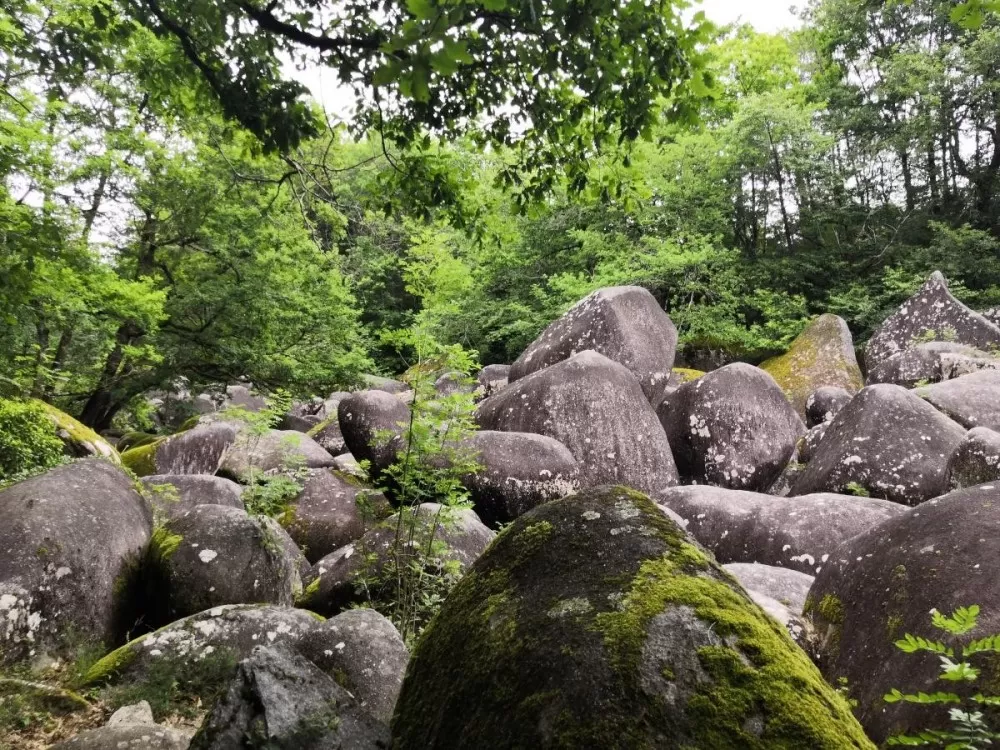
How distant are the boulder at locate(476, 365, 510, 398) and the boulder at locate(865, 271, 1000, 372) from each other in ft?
31.6

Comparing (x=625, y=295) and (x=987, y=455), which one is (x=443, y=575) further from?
(x=625, y=295)

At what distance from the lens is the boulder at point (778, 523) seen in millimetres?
7023

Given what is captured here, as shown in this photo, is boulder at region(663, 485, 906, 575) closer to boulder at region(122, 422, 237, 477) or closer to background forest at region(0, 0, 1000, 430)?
background forest at region(0, 0, 1000, 430)

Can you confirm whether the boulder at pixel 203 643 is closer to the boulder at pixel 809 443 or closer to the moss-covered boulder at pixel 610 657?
the moss-covered boulder at pixel 610 657

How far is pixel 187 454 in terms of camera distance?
12.1 metres

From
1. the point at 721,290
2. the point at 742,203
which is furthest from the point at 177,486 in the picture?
the point at 742,203

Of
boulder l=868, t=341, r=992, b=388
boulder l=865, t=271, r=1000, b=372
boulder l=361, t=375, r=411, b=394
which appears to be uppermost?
boulder l=865, t=271, r=1000, b=372

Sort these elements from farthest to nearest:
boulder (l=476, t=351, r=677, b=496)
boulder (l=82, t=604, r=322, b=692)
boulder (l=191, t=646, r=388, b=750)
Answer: boulder (l=476, t=351, r=677, b=496) → boulder (l=82, t=604, r=322, b=692) → boulder (l=191, t=646, r=388, b=750)

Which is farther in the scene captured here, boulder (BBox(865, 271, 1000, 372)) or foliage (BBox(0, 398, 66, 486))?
boulder (BBox(865, 271, 1000, 372))

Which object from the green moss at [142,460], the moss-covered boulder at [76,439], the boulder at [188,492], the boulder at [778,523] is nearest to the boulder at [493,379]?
the green moss at [142,460]

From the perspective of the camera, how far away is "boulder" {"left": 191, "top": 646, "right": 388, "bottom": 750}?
2.20m

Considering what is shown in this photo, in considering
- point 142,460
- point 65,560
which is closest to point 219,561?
point 65,560

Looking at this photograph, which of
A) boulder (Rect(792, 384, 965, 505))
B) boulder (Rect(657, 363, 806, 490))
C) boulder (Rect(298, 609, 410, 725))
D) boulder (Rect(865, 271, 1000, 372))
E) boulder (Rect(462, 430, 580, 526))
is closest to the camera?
boulder (Rect(298, 609, 410, 725))

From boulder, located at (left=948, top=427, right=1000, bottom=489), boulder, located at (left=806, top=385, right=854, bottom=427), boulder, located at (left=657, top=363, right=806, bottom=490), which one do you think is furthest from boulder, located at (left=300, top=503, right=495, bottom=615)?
boulder, located at (left=806, top=385, right=854, bottom=427)
